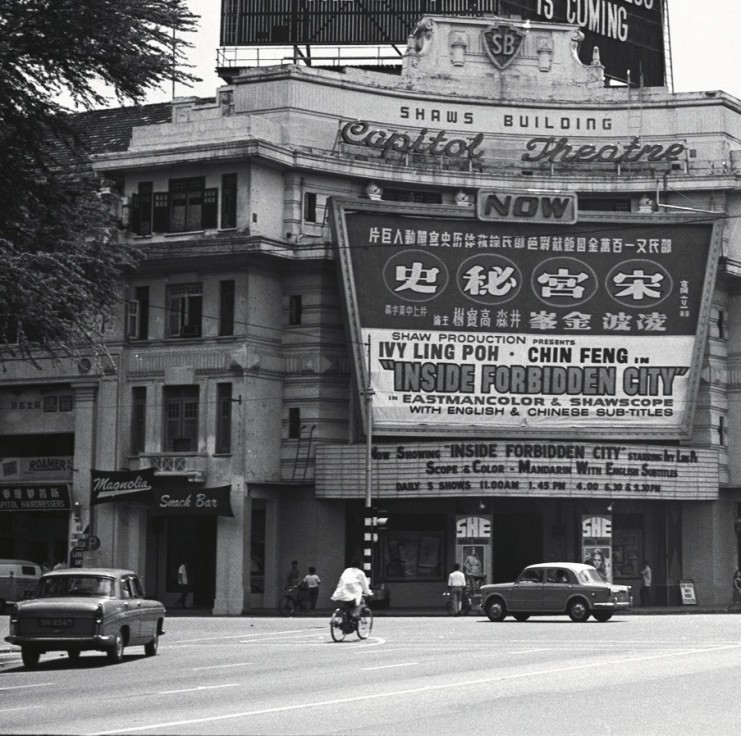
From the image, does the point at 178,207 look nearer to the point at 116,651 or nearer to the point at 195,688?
the point at 116,651

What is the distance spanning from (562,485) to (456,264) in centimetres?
921

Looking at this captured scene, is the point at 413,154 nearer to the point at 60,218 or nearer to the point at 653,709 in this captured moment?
the point at 60,218

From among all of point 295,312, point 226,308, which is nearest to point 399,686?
point 226,308

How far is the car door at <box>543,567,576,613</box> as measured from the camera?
43.9 metres

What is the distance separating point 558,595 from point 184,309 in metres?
21.5

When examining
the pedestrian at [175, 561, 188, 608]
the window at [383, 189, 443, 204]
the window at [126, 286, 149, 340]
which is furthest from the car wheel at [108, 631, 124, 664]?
the window at [383, 189, 443, 204]

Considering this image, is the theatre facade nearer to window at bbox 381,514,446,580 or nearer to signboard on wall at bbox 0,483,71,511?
window at bbox 381,514,446,580

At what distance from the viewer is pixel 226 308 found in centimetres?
5853

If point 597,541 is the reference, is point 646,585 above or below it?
below

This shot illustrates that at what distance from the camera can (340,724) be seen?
16859 mm

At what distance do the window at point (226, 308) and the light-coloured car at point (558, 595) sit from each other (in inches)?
695

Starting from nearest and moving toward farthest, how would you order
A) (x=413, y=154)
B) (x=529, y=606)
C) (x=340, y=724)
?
1. (x=340, y=724)
2. (x=529, y=606)
3. (x=413, y=154)

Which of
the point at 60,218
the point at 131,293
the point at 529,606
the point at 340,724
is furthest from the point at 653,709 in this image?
the point at 131,293

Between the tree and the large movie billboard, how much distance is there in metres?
27.0
